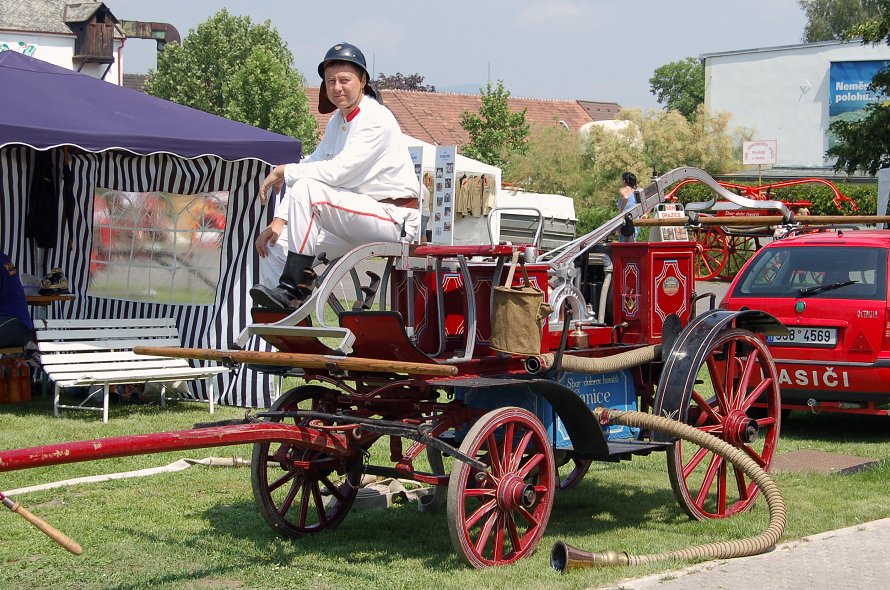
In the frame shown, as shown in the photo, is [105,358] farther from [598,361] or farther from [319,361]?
[598,361]

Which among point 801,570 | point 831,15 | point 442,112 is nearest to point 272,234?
point 801,570

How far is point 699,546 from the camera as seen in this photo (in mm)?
5965

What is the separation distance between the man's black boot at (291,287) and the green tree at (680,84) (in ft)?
278

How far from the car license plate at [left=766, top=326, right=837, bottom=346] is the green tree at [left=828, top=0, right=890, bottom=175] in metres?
10.1

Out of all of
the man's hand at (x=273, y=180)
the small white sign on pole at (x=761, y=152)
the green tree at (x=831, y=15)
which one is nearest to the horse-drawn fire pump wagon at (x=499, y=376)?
the man's hand at (x=273, y=180)

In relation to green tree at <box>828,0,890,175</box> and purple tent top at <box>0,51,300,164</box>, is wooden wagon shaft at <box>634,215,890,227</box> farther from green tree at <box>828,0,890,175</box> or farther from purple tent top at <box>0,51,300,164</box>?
green tree at <box>828,0,890,175</box>

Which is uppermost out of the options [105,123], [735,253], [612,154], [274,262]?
[612,154]

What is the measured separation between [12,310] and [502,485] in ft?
23.2

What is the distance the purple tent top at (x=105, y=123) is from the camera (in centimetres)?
1001

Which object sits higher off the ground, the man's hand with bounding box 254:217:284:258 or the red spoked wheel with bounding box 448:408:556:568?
the man's hand with bounding box 254:217:284:258

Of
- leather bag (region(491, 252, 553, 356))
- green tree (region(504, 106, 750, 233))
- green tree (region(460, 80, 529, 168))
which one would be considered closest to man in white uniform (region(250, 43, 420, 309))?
leather bag (region(491, 252, 553, 356))

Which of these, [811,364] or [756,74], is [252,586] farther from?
Answer: [756,74]

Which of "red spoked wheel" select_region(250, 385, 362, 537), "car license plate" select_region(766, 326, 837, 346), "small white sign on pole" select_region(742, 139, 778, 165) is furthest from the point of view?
"small white sign on pole" select_region(742, 139, 778, 165)

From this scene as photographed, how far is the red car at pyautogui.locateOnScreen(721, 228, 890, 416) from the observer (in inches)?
363
